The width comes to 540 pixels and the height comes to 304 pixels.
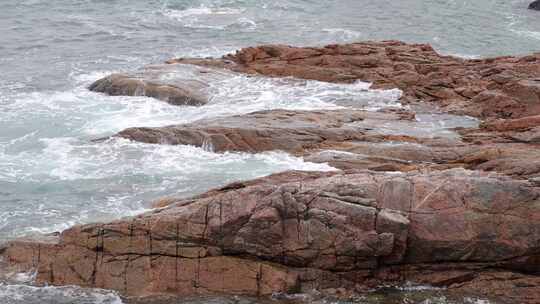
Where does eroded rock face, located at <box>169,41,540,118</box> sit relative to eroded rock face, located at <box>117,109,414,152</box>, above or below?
above

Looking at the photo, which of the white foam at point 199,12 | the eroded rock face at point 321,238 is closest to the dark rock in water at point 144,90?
the eroded rock face at point 321,238

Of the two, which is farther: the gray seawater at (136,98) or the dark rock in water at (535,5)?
the dark rock in water at (535,5)

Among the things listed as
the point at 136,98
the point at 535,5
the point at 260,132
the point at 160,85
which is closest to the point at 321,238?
the point at 260,132

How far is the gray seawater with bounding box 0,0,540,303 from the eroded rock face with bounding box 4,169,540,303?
5.07ft

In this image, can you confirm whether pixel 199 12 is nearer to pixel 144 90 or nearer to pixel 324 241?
pixel 144 90

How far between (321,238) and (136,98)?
21993 mm

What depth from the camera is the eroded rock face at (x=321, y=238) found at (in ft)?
69.7

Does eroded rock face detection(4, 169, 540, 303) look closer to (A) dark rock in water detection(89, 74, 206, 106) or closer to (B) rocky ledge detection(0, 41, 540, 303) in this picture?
(B) rocky ledge detection(0, 41, 540, 303)

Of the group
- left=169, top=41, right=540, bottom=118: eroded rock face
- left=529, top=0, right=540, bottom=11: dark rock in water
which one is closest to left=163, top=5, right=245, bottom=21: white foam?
left=169, top=41, right=540, bottom=118: eroded rock face

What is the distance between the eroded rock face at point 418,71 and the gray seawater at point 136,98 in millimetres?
1425

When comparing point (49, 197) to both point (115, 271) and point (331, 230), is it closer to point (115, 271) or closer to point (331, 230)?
point (115, 271)

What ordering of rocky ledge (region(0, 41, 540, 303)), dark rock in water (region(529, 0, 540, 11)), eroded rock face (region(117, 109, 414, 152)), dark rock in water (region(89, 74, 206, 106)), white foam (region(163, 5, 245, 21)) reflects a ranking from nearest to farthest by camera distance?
rocky ledge (region(0, 41, 540, 303)) → eroded rock face (region(117, 109, 414, 152)) → dark rock in water (region(89, 74, 206, 106)) → white foam (region(163, 5, 245, 21)) → dark rock in water (region(529, 0, 540, 11))

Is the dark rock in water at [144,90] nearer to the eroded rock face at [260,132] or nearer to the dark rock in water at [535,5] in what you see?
the eroded rock face at [260,132]

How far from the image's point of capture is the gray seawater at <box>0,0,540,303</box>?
96.5 ft
